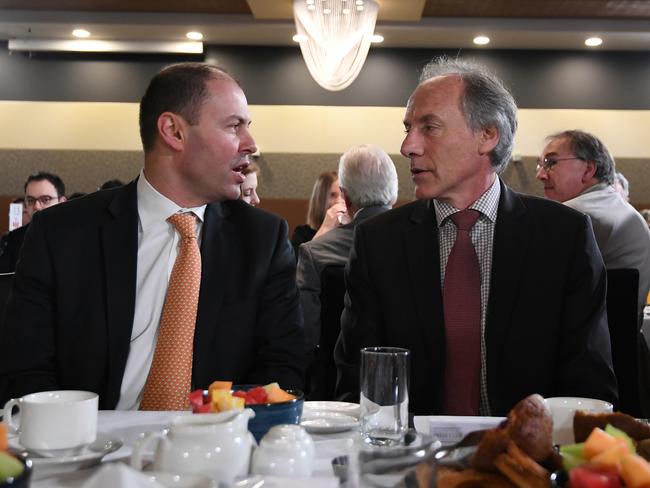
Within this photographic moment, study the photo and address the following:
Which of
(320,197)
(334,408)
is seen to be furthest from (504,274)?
(320,197)

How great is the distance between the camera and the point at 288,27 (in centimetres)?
714

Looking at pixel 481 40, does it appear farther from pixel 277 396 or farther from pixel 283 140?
pixel 277 396

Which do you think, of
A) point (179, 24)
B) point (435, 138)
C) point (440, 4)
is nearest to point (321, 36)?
point (440, 4)

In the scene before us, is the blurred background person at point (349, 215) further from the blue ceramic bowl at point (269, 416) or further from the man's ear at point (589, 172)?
the blue ceramic bowl at point (269, 416)

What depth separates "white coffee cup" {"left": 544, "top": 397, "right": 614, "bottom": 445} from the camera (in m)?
1.10

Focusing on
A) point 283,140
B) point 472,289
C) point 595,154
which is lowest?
point 472,289

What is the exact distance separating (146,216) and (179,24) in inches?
221

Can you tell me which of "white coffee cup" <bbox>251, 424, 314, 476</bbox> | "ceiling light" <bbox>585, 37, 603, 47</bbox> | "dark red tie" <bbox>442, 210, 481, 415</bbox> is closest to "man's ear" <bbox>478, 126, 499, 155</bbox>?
"dark red tie" <bbox>442, 210, 481, 415</bbox>

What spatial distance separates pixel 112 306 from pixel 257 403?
0.71 meters

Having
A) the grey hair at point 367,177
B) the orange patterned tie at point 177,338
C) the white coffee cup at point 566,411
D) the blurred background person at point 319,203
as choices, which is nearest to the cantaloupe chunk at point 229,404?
the white coffee cup at point 566,411

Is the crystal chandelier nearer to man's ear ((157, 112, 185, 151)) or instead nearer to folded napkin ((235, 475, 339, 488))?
man's ear ((157, 112, 185, 151))

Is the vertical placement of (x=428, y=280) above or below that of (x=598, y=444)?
above

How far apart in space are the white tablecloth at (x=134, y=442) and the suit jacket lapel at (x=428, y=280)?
2.21 ft

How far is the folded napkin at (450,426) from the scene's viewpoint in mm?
1227
